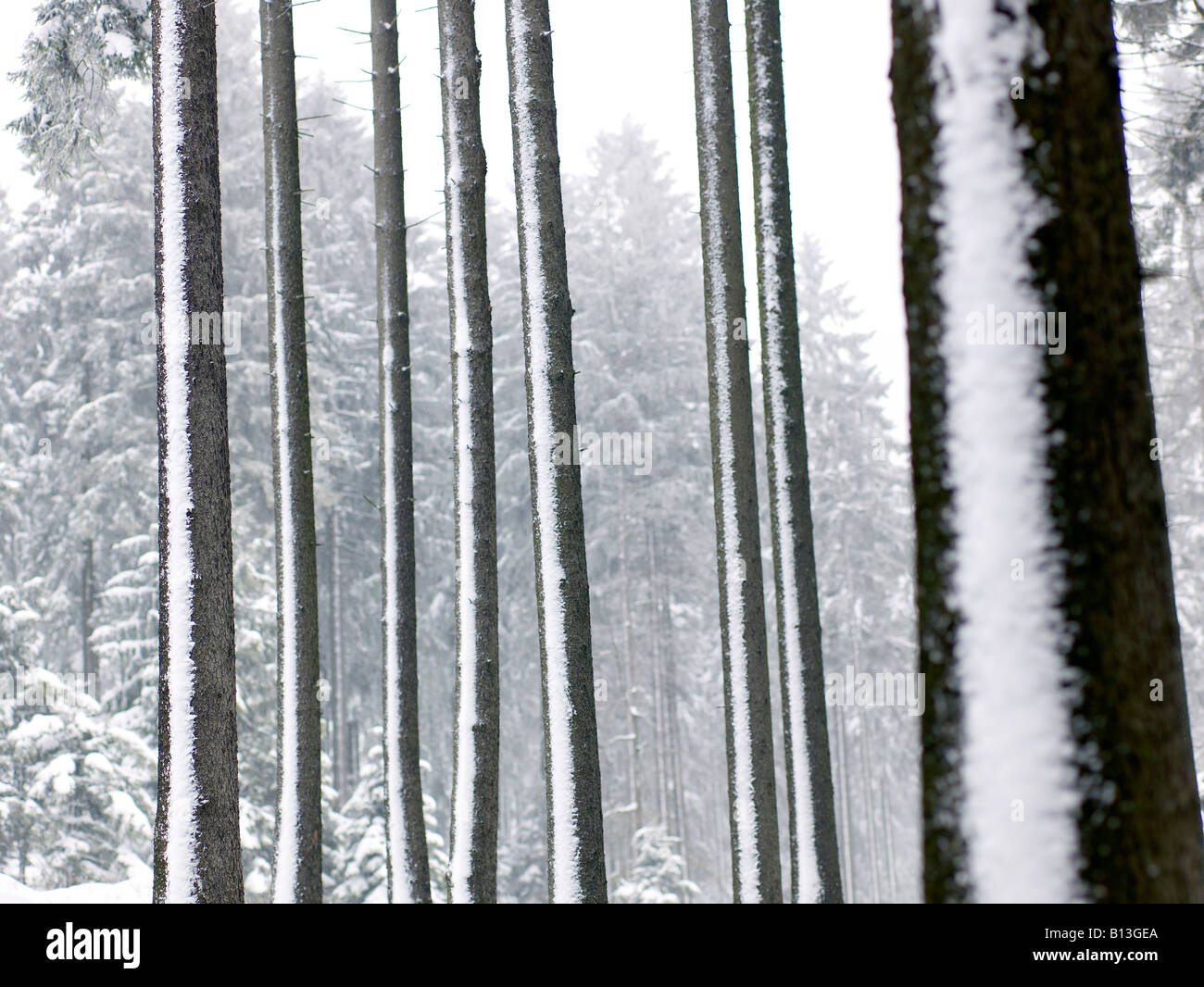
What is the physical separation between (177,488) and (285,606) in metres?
4.60

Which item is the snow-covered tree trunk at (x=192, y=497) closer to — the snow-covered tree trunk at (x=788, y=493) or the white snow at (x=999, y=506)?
the white snow at (x=999, y=506)

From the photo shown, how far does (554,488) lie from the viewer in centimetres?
776

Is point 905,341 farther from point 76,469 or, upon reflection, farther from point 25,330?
point 25,330

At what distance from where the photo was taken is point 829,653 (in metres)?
38.0

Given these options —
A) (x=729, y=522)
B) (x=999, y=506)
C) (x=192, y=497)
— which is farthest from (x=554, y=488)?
(x=999, y=506)

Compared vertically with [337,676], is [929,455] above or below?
above

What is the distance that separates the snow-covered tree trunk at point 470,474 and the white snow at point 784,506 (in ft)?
8.01

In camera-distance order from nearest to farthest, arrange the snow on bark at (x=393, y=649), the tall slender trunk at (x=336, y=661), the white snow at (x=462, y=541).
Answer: the white snow at (x=462, y=541) → the snow on bark at (x=393, y=649) → the tall slender trunk at (x=336, y=661)

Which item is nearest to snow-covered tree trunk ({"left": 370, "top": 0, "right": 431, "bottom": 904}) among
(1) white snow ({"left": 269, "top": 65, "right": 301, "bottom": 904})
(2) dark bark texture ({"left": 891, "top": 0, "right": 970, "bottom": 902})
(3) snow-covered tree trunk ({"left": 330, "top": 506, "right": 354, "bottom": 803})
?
(1) white snow ({"left": 269, "top": 65, "right": 301, "bottom": 904})

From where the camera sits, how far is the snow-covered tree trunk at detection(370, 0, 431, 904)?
434 inches

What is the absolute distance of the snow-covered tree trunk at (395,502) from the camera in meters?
11.0

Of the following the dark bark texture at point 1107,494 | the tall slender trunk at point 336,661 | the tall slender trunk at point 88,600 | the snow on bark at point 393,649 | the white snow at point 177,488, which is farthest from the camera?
the tall slender trunk at point 336,661

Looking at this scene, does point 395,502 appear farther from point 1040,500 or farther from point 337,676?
point 337,676

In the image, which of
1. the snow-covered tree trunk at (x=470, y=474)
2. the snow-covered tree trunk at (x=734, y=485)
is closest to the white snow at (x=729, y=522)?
the snow-covered tree trunk at (x=734, y=485)
